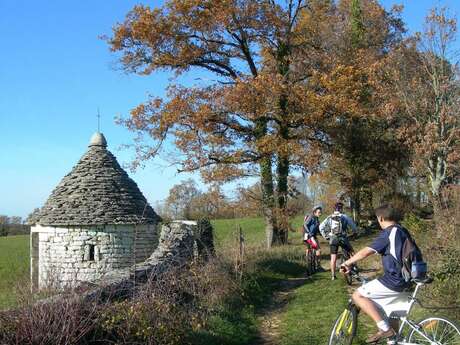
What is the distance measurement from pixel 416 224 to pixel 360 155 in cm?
749

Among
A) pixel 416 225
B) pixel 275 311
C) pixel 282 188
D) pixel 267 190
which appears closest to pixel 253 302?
pixel 275 311

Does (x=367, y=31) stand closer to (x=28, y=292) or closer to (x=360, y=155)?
(x=360, y=155)

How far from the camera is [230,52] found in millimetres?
24438

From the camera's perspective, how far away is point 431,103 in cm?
2194

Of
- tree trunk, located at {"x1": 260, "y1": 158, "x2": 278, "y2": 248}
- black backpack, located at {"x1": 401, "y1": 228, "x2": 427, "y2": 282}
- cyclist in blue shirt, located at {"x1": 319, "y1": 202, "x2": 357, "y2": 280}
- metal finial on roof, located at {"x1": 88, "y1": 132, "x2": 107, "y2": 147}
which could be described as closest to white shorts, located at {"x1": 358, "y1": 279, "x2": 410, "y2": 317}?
black backpack, located at {"x1": 401, "y1": 228, "x2": 427, "y2": 282}

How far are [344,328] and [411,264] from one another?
1.23 metres

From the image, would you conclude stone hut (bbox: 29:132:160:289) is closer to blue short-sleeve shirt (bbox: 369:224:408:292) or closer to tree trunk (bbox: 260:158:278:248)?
tree trunk (bbox: 260:158:278:248)

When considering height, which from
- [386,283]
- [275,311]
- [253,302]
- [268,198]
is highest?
[268,198]

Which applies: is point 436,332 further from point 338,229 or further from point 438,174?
point 438,174

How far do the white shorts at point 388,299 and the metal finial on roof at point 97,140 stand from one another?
14630 mm

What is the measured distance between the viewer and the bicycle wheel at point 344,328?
21.2 ft

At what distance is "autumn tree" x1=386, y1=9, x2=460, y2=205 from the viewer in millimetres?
20734

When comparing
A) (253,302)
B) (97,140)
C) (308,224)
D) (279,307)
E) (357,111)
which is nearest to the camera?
(279,307)

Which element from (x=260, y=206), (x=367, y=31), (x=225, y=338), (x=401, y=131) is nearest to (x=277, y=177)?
(x=260, y=206)
